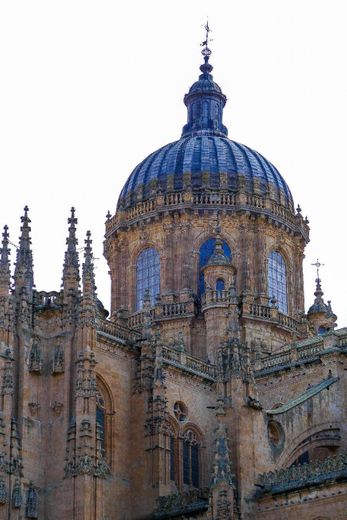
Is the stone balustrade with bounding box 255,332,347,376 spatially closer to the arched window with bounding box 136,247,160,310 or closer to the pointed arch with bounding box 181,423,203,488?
the pointed arch with bounding box 181,423,203,488

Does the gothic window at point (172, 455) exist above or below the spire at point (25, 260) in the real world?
below

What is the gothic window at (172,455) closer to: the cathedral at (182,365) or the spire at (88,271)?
the cathedral at (182,365)

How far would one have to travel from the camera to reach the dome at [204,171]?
72375mm

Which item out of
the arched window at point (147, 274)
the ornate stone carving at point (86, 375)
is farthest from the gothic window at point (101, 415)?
the arched window at point (147, 274)

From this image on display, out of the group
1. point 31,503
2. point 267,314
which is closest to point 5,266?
point 31,503

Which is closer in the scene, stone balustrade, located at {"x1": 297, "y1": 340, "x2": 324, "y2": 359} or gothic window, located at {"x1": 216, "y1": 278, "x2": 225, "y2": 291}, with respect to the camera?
stone balustrade, located at {"x1": 297, "y1": 340, "x2": 324, "y2": 359}

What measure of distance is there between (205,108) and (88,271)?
27.4 m

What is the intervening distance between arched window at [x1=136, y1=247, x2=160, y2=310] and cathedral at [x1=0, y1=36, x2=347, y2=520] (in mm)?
89

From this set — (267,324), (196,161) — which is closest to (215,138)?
(196,161)

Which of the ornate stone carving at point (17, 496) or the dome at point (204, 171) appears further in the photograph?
the dome at point (204, 171)

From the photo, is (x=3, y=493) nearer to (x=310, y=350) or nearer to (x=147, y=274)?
(x=310, y=350)

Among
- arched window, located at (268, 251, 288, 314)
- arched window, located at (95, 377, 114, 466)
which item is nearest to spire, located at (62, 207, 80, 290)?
arched window, located at (95, 377, 114, 466)

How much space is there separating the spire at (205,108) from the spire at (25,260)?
23495 millimetres

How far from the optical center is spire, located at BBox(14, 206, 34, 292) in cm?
5366
